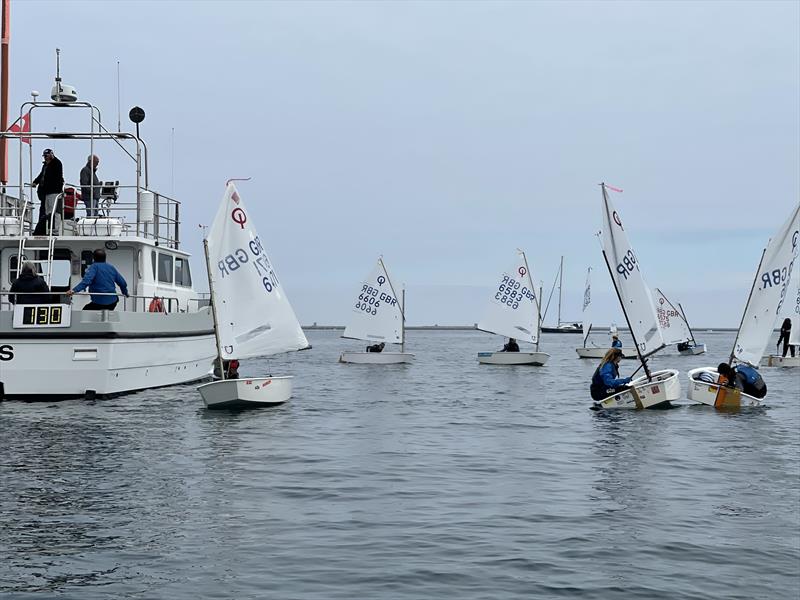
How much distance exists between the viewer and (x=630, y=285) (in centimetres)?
2822

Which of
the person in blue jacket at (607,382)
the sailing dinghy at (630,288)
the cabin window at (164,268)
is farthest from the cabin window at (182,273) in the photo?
the person in blue jacket at (607,382)

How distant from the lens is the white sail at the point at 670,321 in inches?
2869

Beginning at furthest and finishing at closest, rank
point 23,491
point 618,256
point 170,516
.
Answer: point 618,256 → point 23,491 → point 170,516

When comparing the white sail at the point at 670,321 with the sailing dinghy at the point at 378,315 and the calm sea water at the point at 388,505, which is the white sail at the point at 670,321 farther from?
the calm sea water at the point at 388,505

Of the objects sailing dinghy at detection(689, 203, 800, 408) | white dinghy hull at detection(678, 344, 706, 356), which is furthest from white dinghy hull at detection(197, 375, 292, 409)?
white dinghy hull at detection(678, 344, 706, 356)

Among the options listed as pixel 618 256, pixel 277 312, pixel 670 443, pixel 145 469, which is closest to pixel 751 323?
pixel 618 256

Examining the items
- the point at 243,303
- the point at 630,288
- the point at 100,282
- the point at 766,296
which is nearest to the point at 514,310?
the point at 766,296

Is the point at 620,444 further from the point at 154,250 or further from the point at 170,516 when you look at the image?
the point at 154,250

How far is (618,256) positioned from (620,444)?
9421 millimetres

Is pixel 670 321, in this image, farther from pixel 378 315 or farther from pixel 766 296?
pixel 766 296

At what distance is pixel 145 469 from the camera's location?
15.6 metres

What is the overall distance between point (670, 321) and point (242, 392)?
57.5m

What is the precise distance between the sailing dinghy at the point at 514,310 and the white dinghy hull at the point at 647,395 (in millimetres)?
26410

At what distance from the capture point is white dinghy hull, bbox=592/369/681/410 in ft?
86.7
